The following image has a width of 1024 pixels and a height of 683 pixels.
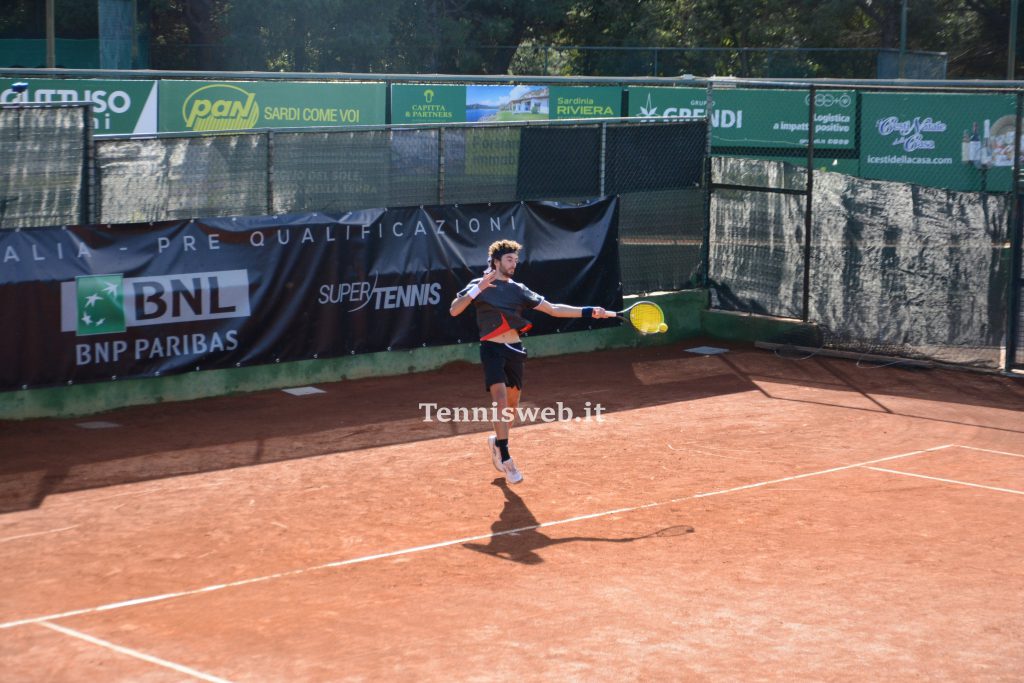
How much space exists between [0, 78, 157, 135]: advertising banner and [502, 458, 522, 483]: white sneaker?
12099 millimetres

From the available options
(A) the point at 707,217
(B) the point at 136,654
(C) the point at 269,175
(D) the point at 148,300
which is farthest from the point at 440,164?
(B) the point at 136,654

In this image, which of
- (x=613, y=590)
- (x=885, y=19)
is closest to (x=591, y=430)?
(x=613, y=590)

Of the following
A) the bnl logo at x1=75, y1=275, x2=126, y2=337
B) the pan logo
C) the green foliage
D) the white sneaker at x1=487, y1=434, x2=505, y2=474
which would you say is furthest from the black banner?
the green foliage

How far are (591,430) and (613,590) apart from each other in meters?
4.90

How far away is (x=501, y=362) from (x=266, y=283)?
410 cm

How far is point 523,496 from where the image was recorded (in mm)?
10758

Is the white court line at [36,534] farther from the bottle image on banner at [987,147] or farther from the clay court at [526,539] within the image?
the bottle image on banner at [987,147]

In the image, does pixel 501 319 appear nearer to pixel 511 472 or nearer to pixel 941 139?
pixel 511 472

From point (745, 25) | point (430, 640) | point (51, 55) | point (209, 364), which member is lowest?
point (430, 640)

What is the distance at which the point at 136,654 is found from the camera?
23.8ft

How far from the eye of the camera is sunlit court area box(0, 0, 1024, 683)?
7754mm

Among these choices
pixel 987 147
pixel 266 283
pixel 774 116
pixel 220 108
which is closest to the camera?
pixel 266 283

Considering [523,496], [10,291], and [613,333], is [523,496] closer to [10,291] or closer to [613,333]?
[10,291]

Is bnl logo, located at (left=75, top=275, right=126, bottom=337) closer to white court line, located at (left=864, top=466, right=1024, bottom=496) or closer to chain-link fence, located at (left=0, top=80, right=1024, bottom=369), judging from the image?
chain-link fence, located at (left=0, top=80, right=1024, bottom=369)
